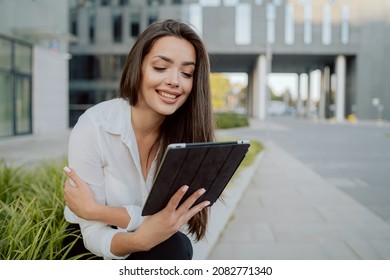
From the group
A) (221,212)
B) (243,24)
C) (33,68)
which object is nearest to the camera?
(221,212)

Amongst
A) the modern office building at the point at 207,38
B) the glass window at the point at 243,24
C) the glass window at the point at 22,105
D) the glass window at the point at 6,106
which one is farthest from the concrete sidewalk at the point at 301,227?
the glass window at the point at 243,24

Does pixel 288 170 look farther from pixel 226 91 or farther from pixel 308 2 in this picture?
pixel 226 91

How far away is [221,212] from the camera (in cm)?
371

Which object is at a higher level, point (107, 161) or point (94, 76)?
point (94, 76)

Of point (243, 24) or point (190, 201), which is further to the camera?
point (243, 24)

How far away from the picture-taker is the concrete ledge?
266cm

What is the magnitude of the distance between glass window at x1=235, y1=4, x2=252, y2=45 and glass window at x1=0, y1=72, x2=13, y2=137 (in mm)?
12163

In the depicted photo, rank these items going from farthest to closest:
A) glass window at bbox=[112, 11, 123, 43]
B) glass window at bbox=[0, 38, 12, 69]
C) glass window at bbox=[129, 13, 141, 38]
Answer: glass window at bbox=[112, 11, 123, 43]
glass window at bbox=[129, 13, 141, 38]
glass window at bbox=[0, 38, 12, 69]

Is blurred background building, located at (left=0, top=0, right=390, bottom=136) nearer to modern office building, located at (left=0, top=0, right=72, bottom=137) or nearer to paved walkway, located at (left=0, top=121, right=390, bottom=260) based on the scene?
modern office building, located at (left=0, top=0, right=72, bottom=137)

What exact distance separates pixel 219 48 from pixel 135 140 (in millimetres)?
24672

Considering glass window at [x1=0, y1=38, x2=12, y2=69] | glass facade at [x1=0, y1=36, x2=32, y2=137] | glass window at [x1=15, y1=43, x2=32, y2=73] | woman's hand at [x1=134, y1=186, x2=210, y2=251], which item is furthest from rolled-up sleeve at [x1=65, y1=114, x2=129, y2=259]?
glass window at [x1=15, y1=43, x2=32, y2=73]

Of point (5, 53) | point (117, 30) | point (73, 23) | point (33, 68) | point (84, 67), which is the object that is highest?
point (73, 23)

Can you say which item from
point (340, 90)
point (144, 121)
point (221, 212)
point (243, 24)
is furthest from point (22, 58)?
point (340, 90)

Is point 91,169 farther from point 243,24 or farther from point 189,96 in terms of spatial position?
point 243,24
